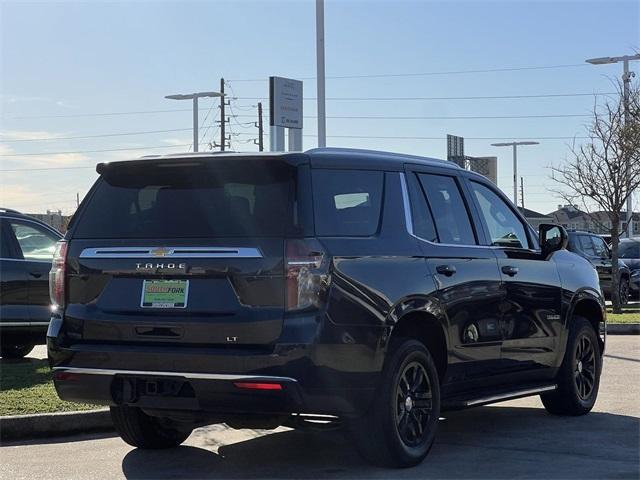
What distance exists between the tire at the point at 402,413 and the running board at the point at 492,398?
317 mm

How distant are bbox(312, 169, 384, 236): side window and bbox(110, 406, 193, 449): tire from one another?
205 cm

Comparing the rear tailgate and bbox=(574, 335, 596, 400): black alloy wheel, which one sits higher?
the rear tailgate

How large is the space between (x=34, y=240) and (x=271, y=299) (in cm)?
688

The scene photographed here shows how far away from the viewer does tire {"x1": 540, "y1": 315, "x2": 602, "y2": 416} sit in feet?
27.0

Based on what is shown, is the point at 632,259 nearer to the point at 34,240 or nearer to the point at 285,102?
the point at 285,102

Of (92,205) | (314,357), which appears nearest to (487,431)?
(314,357)

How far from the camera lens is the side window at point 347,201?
5.76 m

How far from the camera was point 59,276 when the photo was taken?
6.16m

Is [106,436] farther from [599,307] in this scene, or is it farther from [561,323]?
[599,307]

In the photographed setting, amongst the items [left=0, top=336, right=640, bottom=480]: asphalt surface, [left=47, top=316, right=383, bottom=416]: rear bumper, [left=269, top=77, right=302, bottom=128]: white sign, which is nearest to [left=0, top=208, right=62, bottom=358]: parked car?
[left=0, top=336, right=640, bottom=480]: asphalt surface

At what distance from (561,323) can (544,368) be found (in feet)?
1.51

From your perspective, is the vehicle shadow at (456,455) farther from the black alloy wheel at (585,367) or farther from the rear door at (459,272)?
the rear door at (459,272)

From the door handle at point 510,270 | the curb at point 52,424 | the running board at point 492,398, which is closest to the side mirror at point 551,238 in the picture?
the door handle at point 510,270

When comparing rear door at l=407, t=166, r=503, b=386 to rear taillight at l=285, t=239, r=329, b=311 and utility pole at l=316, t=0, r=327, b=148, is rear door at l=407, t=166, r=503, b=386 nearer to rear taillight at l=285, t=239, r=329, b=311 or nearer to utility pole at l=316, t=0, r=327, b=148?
rear taillight at l=285, t=239, r=329, b=311
